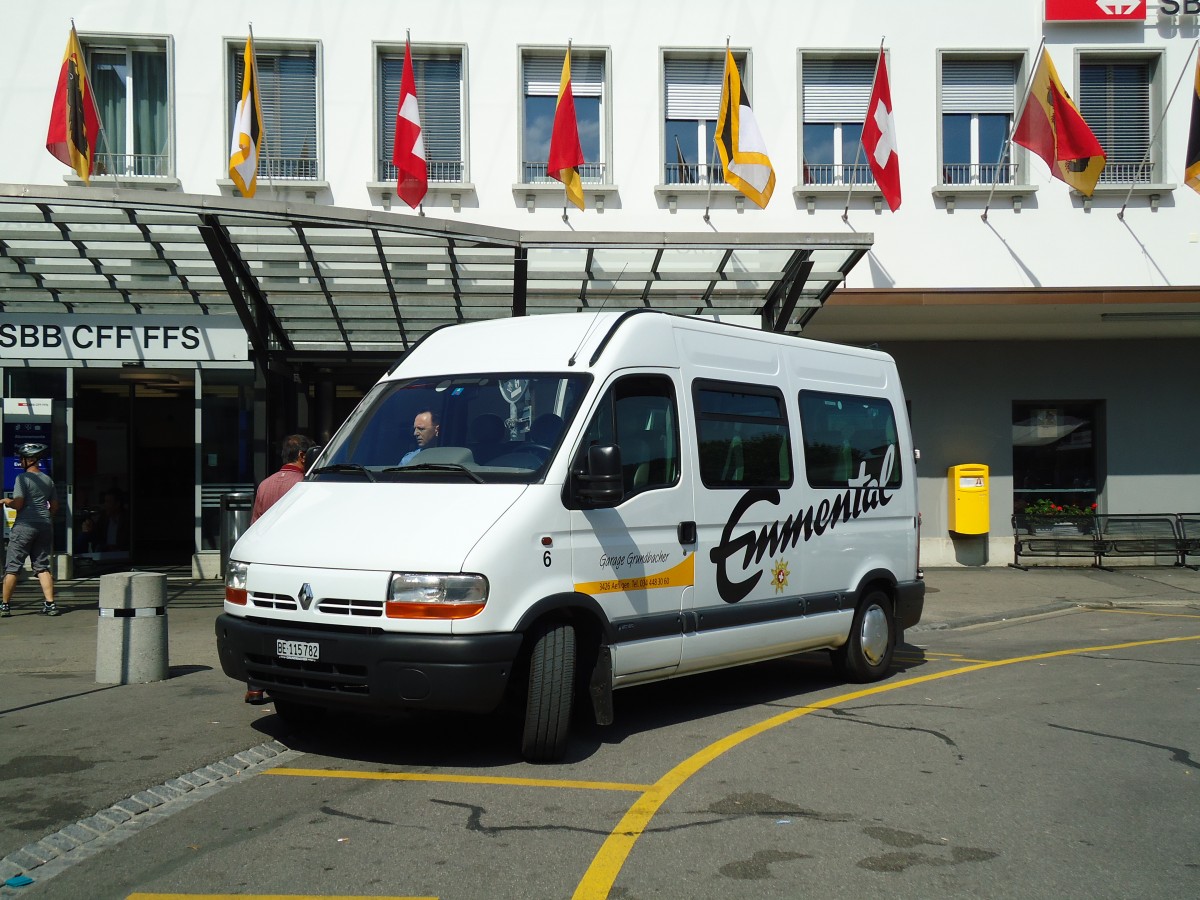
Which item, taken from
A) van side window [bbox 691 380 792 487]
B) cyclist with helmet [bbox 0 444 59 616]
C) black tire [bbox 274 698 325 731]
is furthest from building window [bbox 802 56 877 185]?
black tire [bbox 274 698 325 731]

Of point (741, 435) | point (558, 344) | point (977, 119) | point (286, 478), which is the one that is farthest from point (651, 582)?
point (977, 119)

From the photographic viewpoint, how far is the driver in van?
6.86 meters

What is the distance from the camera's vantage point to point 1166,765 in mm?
6457

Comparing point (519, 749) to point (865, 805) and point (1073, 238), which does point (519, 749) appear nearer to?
point (865, 805)

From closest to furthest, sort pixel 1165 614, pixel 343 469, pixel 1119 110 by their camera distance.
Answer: pixel 343 469 → pixel 1165 614 → pixel 1119 110

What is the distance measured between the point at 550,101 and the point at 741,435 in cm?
1137

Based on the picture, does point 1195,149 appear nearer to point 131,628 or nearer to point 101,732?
point 131,628

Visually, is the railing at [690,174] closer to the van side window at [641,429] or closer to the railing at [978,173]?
the railing at [978,173]

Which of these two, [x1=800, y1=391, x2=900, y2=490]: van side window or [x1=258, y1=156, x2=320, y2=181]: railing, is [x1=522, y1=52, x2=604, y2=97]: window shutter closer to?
[x1=258, y1=156, x2=320, y2=181]: railing

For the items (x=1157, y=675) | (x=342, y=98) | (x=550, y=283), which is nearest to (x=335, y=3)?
(x=342, y=98)

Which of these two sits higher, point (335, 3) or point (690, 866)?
point (335, 3)

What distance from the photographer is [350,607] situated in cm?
598

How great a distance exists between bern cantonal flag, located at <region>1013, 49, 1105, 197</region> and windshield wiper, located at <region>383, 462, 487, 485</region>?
43.6ft

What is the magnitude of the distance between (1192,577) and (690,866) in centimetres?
1515
